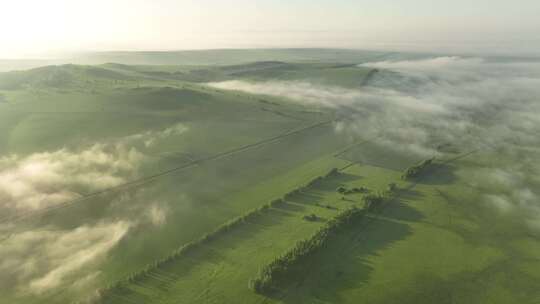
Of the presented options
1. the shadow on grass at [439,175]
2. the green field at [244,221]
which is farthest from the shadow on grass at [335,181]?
the shadow on grass at [439,175]

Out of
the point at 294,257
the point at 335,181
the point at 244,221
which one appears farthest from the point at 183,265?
the point at 335,181

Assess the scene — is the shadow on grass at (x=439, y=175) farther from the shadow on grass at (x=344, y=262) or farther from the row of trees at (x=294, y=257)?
the row of trees at (x=294, y=257)

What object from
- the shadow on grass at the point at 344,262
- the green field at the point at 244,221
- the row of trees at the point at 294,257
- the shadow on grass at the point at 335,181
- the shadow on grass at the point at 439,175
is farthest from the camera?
the shadow on grass at the point at 439,175

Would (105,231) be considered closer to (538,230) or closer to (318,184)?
(318,184)

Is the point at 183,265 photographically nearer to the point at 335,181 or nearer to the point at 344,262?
the point at 344,262

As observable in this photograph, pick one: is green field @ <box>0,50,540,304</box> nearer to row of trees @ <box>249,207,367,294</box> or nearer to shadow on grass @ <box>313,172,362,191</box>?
shadow on grass @ <box>313,172,362,191</box>
